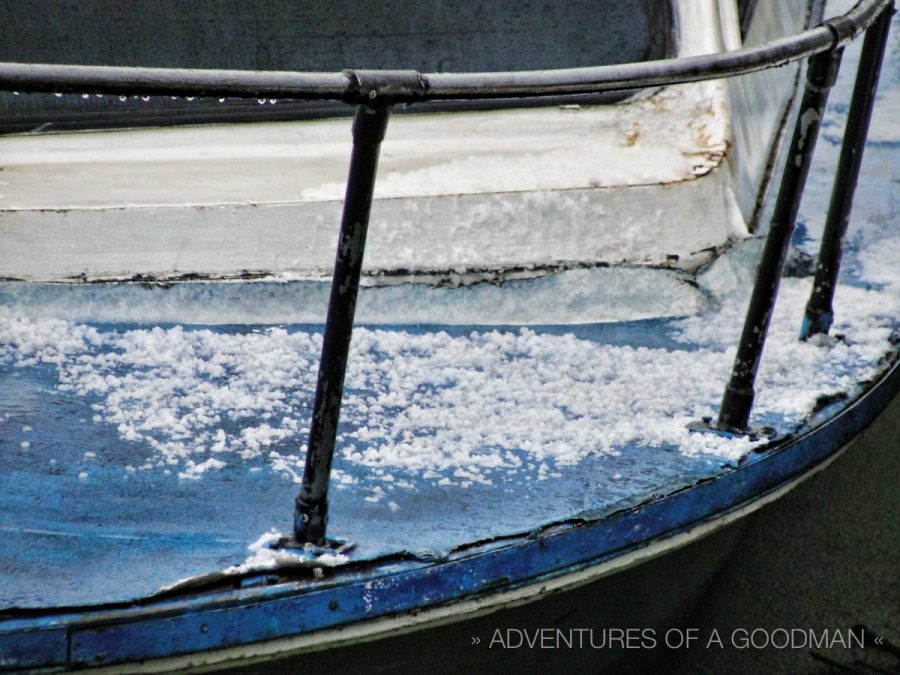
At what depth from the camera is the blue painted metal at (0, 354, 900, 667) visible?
3.69ft

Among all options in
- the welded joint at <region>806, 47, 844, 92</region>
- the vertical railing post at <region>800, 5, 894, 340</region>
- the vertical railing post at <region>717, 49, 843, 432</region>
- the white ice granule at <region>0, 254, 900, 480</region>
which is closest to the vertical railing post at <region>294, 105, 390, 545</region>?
the white ice granule at <region>0, 254, 900, 480</region>

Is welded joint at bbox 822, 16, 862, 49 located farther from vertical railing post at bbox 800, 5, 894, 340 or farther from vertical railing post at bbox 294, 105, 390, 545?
vertical railing post at bbox 294, 105, 390, 545

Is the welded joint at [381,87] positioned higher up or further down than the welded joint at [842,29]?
further down

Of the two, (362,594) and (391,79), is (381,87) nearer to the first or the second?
(391,79)

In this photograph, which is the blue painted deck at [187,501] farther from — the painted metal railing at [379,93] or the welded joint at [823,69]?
the welded joint at [823,69]

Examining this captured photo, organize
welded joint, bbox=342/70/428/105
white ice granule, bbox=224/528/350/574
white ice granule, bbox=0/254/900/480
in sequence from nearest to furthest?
1. welded joint, bbox=342/70/428/105
2. white ice granule, bbox=224/528/350/574
3. white ice granule, bbox=0/254/900/480

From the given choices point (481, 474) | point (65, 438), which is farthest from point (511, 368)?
point (65, 438)

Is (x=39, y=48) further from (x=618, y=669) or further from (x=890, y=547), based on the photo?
(x=890, y=547)

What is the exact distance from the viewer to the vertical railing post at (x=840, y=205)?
202 cm

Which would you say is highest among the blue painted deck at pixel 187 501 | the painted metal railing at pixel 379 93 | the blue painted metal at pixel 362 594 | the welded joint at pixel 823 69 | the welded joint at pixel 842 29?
the welded joint at pixel 842 29

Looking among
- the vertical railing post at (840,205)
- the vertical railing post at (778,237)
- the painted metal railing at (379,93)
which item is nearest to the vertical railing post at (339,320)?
the painted metal railing at (379,93)

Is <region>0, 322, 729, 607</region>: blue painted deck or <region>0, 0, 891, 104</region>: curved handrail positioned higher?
<region>0, 0, 891, 104</region>: curved handrail

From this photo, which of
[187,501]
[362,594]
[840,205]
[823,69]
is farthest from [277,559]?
[840,205]

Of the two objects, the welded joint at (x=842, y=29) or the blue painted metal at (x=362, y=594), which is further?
the welded joint at (x=842, y=29)
